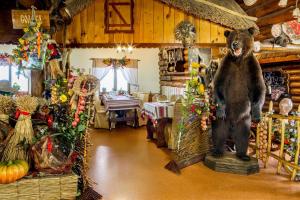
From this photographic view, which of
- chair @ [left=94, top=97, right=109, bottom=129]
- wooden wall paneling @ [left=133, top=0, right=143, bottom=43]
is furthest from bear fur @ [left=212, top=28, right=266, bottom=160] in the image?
chair @ [left=94, top=97, right=109, bottom=129]

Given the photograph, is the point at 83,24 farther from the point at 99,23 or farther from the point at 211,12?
the point at 211,12

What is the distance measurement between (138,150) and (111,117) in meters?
2.59

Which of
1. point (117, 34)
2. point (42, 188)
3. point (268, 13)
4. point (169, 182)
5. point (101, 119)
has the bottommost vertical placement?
point (169, 182)

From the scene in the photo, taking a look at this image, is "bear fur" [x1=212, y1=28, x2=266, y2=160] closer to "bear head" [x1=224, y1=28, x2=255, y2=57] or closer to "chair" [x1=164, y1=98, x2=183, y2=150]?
"bear head" [x1=224, y1=28, x2=255, y2=57]

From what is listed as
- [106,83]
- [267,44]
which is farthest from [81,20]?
[106,83]

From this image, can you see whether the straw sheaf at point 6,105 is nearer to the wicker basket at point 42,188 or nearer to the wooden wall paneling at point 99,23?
the wicker basket at point 42,188

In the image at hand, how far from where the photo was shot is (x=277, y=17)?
18.7 feet

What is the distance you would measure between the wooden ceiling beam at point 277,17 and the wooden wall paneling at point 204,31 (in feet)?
4.80

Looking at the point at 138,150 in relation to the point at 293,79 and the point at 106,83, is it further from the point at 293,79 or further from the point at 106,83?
the point at 106,83

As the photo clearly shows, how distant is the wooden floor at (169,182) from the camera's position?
323 centimetres

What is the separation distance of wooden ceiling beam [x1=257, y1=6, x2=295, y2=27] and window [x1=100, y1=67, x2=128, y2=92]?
620cm

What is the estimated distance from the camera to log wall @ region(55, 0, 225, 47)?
5.16 metres

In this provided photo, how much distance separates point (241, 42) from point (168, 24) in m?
1.77

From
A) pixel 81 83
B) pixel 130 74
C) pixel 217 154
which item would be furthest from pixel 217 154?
pixel 130 74
